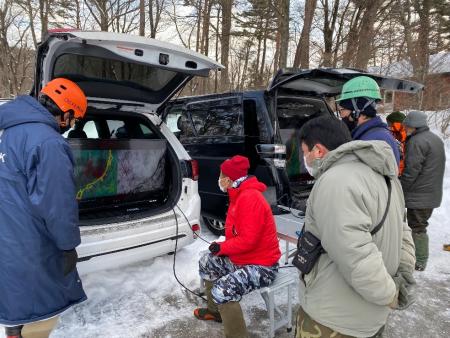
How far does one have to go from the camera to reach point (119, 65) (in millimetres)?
3359

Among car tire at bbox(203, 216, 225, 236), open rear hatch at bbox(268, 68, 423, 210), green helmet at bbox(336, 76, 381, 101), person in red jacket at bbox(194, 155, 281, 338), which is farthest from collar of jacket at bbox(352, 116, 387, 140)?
car tire at bbox(203, 216, 225, 236)

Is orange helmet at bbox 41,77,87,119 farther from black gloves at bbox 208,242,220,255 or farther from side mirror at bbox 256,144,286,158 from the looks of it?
side mirror at bbox 256,144,286,158

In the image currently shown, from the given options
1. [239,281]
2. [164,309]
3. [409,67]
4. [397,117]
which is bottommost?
[164,309]

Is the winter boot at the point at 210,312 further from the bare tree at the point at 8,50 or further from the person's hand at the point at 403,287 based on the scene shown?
the bare tree at the point at 8,50

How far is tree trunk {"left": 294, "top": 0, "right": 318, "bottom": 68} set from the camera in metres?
11.8

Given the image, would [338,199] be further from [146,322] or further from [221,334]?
[146,322]

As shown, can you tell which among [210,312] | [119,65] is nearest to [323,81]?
[119,65]

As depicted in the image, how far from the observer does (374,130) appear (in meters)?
2.96

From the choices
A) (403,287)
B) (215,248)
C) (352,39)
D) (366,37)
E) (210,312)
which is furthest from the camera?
(352,39)

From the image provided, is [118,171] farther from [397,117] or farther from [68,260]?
[397,117]

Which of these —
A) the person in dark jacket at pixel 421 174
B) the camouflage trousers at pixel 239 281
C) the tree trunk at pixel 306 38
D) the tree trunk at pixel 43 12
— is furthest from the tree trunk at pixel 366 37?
the tree trunk at pixel 43 12

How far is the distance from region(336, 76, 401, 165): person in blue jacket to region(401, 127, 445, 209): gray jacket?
1264 millimetres

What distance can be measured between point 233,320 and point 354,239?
1522 mm

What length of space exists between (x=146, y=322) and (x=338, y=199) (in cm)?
226
